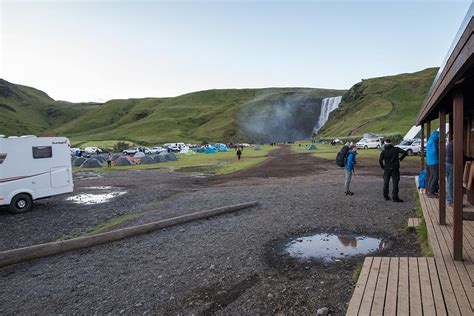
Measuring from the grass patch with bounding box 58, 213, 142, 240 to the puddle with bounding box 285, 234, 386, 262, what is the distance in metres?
6.44

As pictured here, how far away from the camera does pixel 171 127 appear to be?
542 ft

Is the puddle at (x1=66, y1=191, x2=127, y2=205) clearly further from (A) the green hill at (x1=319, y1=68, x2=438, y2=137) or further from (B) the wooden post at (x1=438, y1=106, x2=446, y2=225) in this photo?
(A) the green hill at (x1=319, y1=68, x2=438, y2=137)

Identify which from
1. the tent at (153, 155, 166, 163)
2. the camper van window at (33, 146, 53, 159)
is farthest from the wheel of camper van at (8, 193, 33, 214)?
the tent at (153, 155, 166, 163)

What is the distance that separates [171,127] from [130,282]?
161275 millimetres

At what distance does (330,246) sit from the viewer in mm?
8844

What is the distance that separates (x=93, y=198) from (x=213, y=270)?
13906 millimetres

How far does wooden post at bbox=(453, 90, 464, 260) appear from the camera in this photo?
5.80 meters

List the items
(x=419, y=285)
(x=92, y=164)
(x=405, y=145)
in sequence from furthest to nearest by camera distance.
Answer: (x=92, y=164) → (x=405, y=145) → (x=419, y=285)

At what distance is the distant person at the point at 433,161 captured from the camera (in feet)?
36.6

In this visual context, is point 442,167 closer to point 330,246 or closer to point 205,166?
point 330,246

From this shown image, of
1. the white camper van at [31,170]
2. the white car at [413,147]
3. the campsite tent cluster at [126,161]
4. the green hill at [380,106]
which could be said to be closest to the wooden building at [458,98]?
the white camper van at [31,170]

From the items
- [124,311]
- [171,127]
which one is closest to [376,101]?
[171,127]

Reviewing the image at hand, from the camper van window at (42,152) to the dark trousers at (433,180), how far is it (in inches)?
599

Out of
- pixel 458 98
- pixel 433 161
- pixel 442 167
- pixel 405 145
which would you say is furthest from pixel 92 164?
pixel 458 98
